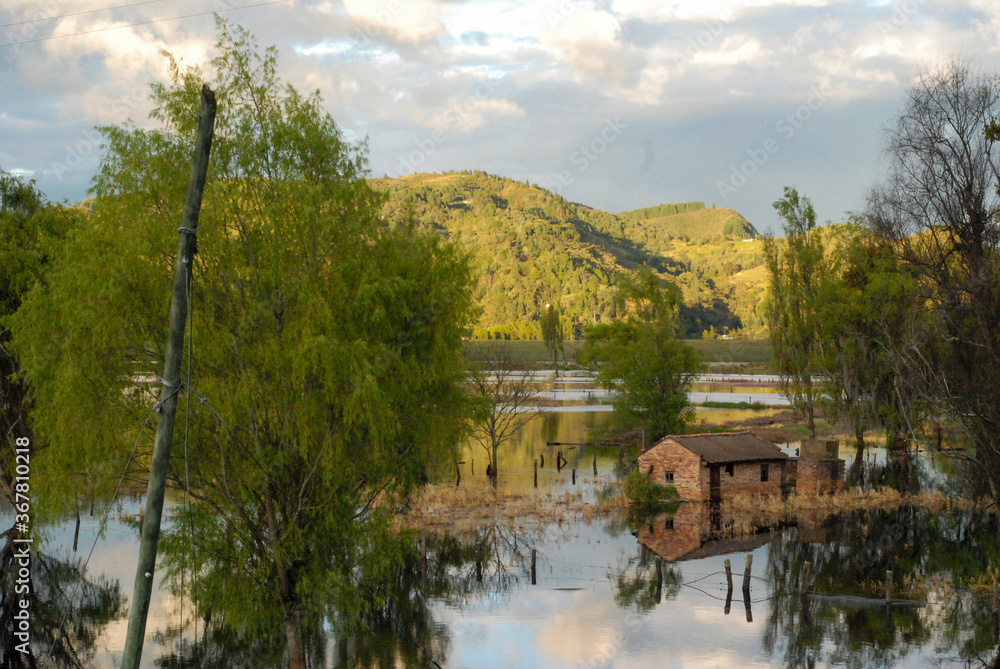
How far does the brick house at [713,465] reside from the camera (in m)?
45.7

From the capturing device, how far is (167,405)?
9.55 metres

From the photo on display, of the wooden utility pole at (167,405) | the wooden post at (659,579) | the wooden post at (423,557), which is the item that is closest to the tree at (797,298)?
the wooden post at (659,579)

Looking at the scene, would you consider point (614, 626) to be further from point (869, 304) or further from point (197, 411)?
point (869, 304)

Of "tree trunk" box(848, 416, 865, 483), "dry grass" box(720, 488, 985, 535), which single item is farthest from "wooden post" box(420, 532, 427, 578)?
"tree trunk" box(848, 416, 865, 483)

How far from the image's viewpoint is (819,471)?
157ft

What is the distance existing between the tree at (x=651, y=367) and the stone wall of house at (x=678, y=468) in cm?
1096

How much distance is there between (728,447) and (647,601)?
1871 cm

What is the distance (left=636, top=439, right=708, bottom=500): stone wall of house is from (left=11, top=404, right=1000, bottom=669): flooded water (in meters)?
1.30

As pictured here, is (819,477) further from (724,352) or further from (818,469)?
(724,352)

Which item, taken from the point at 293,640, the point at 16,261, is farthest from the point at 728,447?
the point at 16,261

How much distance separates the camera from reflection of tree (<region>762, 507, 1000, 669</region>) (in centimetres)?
2500

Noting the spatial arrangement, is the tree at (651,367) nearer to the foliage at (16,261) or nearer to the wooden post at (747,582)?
the wooden post at (747,582)

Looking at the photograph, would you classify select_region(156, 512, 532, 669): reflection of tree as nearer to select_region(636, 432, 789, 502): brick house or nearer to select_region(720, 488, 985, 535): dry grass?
select_region(636, 432, 789, 502): brick house

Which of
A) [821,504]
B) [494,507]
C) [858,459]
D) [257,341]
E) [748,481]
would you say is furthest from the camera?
[858,459]
